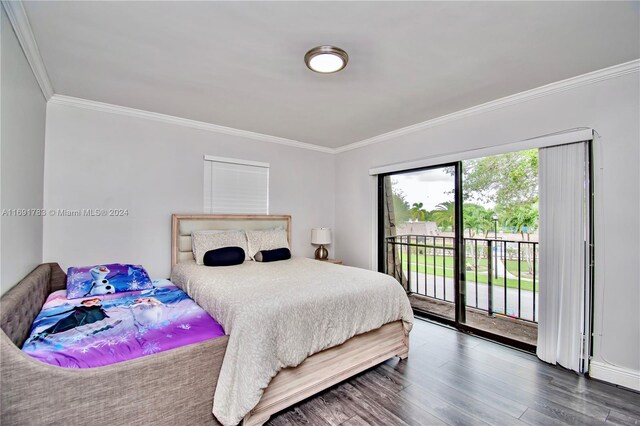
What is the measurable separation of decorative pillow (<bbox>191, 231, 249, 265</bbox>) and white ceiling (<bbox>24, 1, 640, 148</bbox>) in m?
1.55

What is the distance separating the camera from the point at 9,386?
1294mm

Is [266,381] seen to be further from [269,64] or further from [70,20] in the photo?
[70,20]

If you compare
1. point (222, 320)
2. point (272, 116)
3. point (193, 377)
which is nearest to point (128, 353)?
point (193, 377)

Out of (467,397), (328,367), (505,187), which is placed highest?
(505,187)

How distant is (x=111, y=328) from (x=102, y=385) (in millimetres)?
418

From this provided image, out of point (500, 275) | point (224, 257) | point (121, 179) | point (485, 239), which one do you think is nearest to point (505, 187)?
point (485, 239)

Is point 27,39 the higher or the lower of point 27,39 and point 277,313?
the higher

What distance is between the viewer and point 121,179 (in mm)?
3295

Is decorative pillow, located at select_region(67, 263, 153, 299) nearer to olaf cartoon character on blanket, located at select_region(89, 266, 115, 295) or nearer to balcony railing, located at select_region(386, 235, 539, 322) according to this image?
olaf cartoon character on blanket, located at select_region(89, 266, 115, 295)

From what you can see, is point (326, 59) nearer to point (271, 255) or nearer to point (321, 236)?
point (271, 255)

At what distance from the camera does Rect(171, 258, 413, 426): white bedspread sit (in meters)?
1.76

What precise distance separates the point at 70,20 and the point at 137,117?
169cm

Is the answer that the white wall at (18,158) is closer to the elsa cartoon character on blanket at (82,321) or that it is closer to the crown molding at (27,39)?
the crown molding at (27,39)

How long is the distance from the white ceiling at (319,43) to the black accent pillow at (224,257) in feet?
5.48
